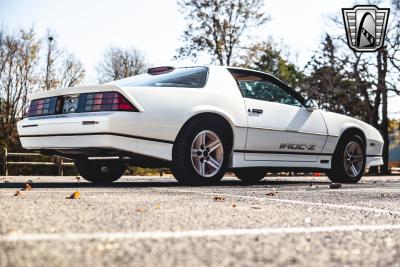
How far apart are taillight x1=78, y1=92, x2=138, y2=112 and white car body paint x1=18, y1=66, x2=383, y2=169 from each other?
55 mm

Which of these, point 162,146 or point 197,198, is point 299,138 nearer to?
point 162,146

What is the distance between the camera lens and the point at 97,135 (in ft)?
19.0

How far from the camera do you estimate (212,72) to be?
6824mm

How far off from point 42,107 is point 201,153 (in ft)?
6.25

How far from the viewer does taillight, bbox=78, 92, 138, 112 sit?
19.1ft

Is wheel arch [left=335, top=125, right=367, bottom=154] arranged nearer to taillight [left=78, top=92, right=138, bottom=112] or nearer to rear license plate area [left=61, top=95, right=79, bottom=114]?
taillight [left=78, top=92, right=138, bottom=112]

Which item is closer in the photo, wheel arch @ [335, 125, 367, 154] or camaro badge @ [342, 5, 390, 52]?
wheel arch @ [335, 125, 367, 154]

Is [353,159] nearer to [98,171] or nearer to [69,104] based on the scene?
[98,171]

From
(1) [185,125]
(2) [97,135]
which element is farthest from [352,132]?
(2) [97,135]

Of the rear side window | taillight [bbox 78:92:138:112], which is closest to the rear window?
taillight [bbox 78:92:138:112]

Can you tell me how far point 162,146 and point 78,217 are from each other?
3.13 metres

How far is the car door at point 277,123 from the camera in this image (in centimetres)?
698

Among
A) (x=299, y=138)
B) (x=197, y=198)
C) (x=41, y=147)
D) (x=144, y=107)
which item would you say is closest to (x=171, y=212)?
(x=197, y=198)

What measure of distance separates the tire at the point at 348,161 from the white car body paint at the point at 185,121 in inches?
7.7
